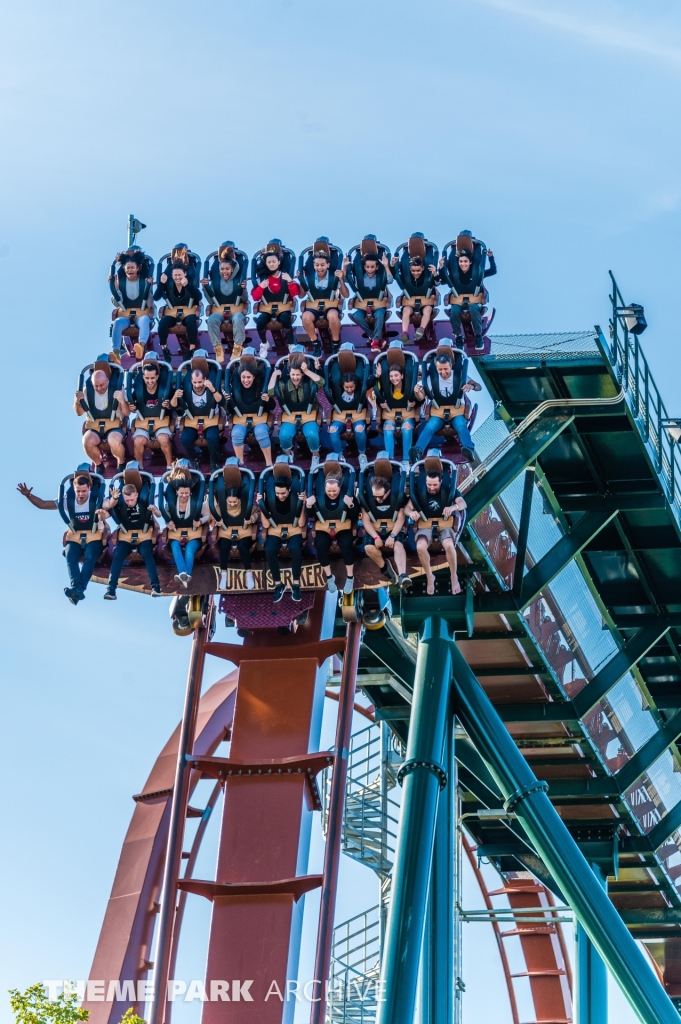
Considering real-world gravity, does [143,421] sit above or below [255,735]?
above

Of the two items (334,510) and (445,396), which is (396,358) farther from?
(334,510)

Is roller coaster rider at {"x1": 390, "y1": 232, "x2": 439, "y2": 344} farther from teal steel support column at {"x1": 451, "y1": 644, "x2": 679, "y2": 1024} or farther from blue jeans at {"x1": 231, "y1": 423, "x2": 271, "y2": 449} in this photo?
teal steel support column at {"x1": 451, "y1": 644, "x2": 679, "y2": 1024}

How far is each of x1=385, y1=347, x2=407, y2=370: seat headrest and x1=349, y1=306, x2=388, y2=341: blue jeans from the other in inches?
55.0

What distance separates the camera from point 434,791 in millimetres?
18625

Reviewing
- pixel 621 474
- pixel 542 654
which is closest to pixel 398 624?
pixel 542 654

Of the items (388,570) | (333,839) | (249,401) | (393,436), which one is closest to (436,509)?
(388,570)

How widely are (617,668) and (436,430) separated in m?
4.70

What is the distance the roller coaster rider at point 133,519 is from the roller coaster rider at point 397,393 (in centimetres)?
241

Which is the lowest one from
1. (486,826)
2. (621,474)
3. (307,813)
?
(307,813)

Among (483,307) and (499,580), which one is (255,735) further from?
(483,307)

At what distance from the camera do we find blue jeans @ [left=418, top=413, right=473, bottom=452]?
18797 mm

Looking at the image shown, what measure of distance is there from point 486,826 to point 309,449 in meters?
8.27

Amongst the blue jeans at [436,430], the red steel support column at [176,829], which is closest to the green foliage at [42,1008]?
the red steel support column at [176,829]

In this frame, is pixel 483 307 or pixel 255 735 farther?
pixel 483 307
